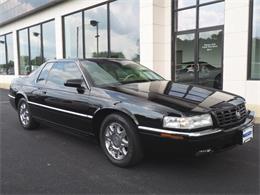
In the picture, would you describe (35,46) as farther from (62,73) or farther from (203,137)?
(203,137)

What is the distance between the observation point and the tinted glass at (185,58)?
30.7 ft

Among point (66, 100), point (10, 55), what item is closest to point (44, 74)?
point (66, 100)

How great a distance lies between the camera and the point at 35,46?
17.3 meters

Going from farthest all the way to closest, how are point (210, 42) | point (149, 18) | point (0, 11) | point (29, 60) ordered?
point (0, 11), point (29, 60), point (149, 18), point (210, 42)

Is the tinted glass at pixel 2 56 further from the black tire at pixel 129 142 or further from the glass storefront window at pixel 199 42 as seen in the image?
the black tire at pixel 129 142

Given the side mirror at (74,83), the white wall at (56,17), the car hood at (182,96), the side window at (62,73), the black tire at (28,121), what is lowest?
the black tire at (28,121)

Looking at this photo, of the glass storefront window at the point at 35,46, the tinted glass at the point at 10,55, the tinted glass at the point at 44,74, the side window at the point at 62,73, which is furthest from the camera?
the tinted glass at the point at 10,55

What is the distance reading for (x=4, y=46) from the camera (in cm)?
2150

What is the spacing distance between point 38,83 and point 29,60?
13.7m

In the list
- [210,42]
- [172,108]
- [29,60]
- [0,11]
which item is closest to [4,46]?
[0,11]

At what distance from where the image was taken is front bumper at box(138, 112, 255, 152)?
3080 mm

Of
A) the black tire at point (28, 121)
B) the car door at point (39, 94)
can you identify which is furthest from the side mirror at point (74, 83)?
the black tire at point (28, 121)

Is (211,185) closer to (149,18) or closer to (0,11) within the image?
(149,18)

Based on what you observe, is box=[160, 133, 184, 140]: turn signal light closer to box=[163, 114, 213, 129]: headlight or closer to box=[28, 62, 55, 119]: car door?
box=[163, 114, 213, 129]: headlight
